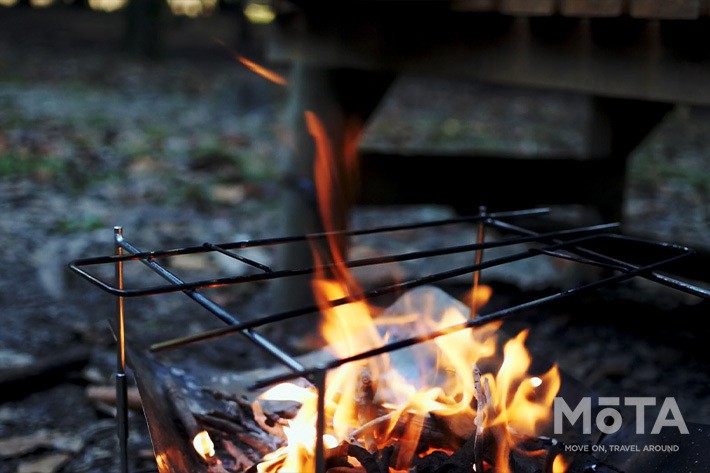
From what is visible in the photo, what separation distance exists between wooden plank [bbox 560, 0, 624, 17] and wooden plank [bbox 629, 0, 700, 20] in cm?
4

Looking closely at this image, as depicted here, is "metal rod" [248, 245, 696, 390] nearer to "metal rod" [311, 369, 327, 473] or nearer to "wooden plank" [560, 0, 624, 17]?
"metal rod" [311, 369, 327, 473]

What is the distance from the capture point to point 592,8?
89.8 inches

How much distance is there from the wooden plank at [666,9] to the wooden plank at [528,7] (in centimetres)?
26

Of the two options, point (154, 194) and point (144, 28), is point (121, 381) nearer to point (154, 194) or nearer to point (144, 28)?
point (154, 194)

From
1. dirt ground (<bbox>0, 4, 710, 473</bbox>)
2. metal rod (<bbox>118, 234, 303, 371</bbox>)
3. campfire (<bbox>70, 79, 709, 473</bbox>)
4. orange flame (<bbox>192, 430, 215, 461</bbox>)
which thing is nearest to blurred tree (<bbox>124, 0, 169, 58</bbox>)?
dirt ground (<bbox>0, 4, 710, 473</bbox>)

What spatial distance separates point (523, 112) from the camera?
10391mm

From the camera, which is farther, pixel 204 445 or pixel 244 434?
pixel 244 434

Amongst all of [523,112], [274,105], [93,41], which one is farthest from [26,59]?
[523,112]

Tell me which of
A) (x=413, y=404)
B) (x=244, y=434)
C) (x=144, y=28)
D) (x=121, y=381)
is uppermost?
(x=144, y=28)

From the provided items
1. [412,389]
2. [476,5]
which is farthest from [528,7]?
[412,389]

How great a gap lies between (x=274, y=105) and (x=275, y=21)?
20.6ft

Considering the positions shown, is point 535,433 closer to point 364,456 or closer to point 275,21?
point 364,456

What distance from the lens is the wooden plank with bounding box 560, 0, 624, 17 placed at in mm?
2223

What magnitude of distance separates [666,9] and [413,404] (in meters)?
1.26
